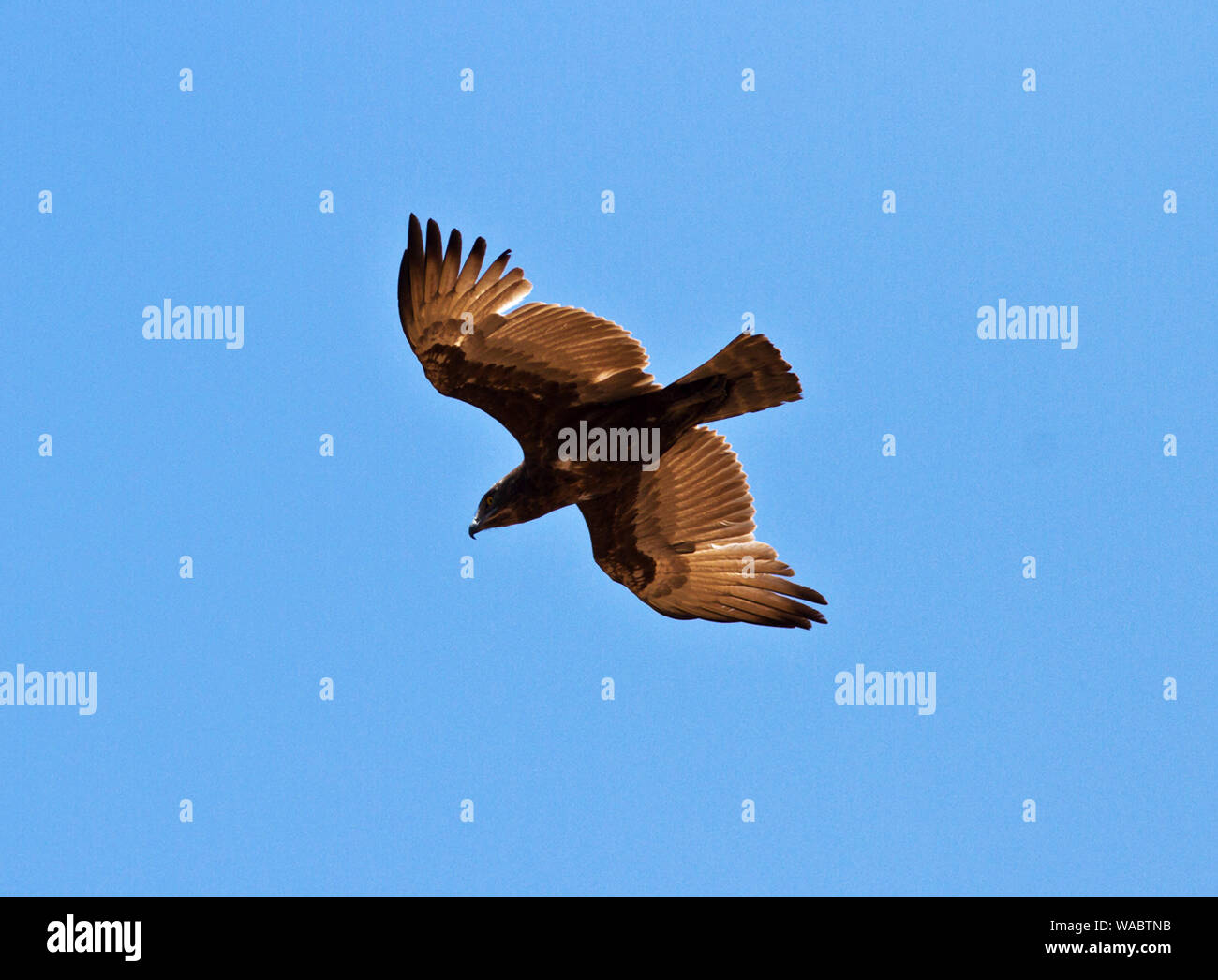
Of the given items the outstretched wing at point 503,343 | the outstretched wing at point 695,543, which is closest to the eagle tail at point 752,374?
the outstretched wing at point 503,343

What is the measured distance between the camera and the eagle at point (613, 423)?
36.4 feet

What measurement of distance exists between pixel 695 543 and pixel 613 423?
176 centimetres

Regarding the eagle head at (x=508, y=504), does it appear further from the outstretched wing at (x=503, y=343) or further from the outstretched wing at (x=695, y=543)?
the outstretched wing at (x=695, y=543)

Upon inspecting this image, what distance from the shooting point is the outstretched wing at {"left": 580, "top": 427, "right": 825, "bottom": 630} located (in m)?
12.8

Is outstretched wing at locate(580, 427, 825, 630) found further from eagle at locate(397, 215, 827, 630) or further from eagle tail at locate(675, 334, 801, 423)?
eagle tail at locate(675, 334, 801, 423)

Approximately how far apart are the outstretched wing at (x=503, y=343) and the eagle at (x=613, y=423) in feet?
0.04

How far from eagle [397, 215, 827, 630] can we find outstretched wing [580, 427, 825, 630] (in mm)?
12

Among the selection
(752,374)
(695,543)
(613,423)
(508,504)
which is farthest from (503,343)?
(695,543)

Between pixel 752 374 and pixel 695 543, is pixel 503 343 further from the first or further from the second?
pixel 695 543

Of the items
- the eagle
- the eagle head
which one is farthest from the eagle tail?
the eagle head

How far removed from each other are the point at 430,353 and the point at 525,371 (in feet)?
2.73
